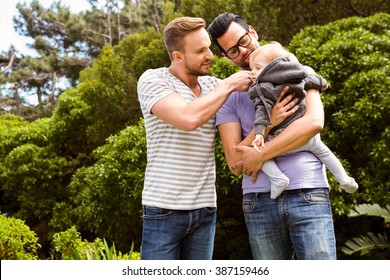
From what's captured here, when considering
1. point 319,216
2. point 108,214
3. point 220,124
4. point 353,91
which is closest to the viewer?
point 319,216

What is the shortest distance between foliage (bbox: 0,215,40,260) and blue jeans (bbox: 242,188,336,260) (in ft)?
11.6

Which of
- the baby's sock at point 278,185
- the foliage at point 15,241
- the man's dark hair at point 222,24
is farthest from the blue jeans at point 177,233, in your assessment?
the foliage at point 15,241

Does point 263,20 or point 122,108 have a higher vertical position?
point 263,20

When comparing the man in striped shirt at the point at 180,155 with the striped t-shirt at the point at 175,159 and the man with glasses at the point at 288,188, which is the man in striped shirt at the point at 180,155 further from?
the man with glasses at the point at 288,188

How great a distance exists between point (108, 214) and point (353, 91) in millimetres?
3765

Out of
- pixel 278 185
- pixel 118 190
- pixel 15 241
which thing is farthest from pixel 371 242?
pixel 278 185

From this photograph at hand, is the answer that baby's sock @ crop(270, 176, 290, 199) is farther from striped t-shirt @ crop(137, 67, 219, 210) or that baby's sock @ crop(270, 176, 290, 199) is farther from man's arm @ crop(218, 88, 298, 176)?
striped t-shirt @ crop(137, 67, 219, 210)

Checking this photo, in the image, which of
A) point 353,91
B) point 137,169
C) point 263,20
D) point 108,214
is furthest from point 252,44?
point 263,20

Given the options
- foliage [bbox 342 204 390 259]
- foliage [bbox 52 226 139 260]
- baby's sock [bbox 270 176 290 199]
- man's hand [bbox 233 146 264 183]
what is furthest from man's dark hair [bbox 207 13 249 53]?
foliage [bbox 342 204 390 259]

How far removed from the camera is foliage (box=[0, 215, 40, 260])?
5.22 metres

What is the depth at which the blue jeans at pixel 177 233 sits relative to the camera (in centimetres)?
236

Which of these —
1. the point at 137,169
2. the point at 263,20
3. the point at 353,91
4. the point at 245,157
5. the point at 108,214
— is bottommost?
the point at 108,214

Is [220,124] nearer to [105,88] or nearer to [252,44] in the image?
[252,44]

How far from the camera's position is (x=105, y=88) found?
10523 mm
